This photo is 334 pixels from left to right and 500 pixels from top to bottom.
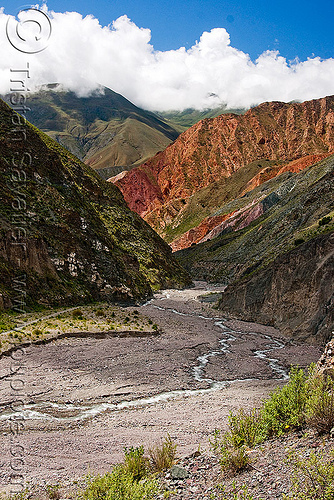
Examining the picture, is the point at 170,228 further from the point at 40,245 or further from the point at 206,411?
the point at 206,411

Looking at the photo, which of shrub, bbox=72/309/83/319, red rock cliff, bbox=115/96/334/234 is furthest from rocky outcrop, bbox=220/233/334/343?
red rock cliff, bbox=115/96/334/234

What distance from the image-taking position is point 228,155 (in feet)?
Result: 596

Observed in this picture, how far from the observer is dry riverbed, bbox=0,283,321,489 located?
36.3ft

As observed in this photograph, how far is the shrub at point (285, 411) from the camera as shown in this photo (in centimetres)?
905

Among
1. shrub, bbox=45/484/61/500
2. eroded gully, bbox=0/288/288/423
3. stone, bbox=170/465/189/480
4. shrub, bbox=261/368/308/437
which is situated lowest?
eroded gully, bbox=0/288/288/423

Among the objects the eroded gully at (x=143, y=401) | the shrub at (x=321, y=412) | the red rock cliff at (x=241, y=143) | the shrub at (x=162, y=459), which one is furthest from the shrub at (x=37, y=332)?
the red rock cliff at (x=241, y=143)

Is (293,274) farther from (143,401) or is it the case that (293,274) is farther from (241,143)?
(241,143)

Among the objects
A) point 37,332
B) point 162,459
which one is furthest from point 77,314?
point 162,459

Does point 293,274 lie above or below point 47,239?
below

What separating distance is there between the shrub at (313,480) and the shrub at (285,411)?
7.81 feet

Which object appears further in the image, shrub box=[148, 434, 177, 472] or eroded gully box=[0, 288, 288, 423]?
eroded gully box=[0, 288, 288, 423]

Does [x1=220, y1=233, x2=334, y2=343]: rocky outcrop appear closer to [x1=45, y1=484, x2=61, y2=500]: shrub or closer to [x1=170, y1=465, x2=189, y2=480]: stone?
[x1=170, y1=465, x2=189, y2=480]: stone

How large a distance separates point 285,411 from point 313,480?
11.8 ft

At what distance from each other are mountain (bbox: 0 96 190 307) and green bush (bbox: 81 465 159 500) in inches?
974
